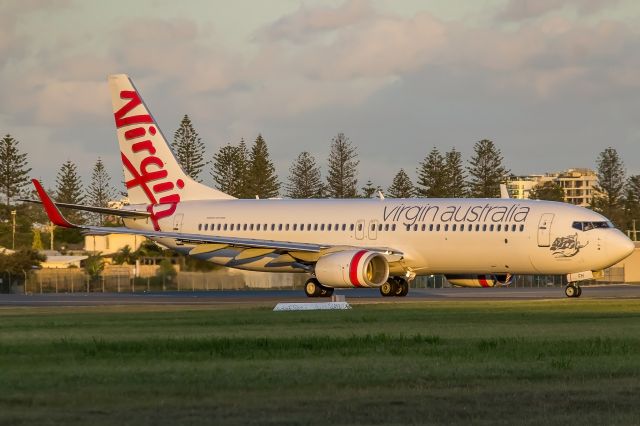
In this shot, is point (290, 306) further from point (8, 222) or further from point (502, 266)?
point (8, 222)

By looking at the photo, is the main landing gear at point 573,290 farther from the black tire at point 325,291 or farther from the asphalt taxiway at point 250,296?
the black tire at point 325,291

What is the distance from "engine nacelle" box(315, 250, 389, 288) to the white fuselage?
1.38m

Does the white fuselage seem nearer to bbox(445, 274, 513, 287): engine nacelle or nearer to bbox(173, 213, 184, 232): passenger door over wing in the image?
bbox(173, 213, 184, 232): passenger door over wing

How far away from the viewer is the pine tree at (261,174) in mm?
140663

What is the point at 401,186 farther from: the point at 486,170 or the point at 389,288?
the point at 389,288

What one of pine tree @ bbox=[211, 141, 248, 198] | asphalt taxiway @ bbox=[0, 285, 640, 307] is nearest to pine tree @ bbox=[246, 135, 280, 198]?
pine tree @ bbox=[211, 141, 248, 198]

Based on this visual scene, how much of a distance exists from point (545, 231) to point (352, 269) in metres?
6.90

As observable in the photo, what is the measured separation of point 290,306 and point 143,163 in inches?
811

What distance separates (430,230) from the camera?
1948 inches

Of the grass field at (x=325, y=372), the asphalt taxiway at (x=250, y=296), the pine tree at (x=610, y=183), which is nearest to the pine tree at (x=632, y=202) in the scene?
the pine tree at (x=610, y=183)

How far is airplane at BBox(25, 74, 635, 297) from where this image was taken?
47.2 m

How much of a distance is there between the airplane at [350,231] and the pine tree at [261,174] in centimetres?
8116

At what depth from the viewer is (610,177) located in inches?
6590

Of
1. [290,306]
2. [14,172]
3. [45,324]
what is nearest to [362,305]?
[290,306]
